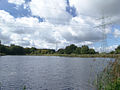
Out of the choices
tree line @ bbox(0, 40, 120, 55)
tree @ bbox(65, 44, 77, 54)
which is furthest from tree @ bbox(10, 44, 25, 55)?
tree @ bbox(65, 44, 77, 54)

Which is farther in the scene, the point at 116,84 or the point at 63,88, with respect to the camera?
the point at 63,88

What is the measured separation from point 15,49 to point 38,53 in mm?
30153

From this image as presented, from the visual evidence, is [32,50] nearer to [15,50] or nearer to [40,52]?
[40,52]

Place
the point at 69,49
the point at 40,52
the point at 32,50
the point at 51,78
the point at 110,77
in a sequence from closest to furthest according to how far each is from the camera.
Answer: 1. the point at 110,77
2. the point at 51,78
3. the point at 69,49
4. the point at 40,52
5. the point at 32,50

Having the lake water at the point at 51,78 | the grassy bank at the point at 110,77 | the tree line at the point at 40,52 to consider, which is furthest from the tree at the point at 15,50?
the grassy bank at the point at 110,77

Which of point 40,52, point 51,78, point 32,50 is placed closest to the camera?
point 51,78

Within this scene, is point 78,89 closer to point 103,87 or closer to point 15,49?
point 103,87

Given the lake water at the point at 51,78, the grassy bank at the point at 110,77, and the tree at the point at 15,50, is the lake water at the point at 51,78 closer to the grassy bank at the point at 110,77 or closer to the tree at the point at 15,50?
the grassy bank at the point at 110,77

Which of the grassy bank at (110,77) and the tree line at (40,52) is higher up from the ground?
the tree line at (40,52)

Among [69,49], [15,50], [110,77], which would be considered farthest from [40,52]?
[110,77]

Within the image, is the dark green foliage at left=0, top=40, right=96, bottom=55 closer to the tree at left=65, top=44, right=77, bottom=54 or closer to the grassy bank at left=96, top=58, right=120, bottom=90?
the tree at left=65, top=44, right=77, bottom=54

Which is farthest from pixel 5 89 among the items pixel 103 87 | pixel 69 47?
pixel 69 47

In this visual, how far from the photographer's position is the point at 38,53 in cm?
17775

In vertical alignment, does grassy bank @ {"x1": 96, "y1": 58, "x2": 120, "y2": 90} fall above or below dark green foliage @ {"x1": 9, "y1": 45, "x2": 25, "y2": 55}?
below
